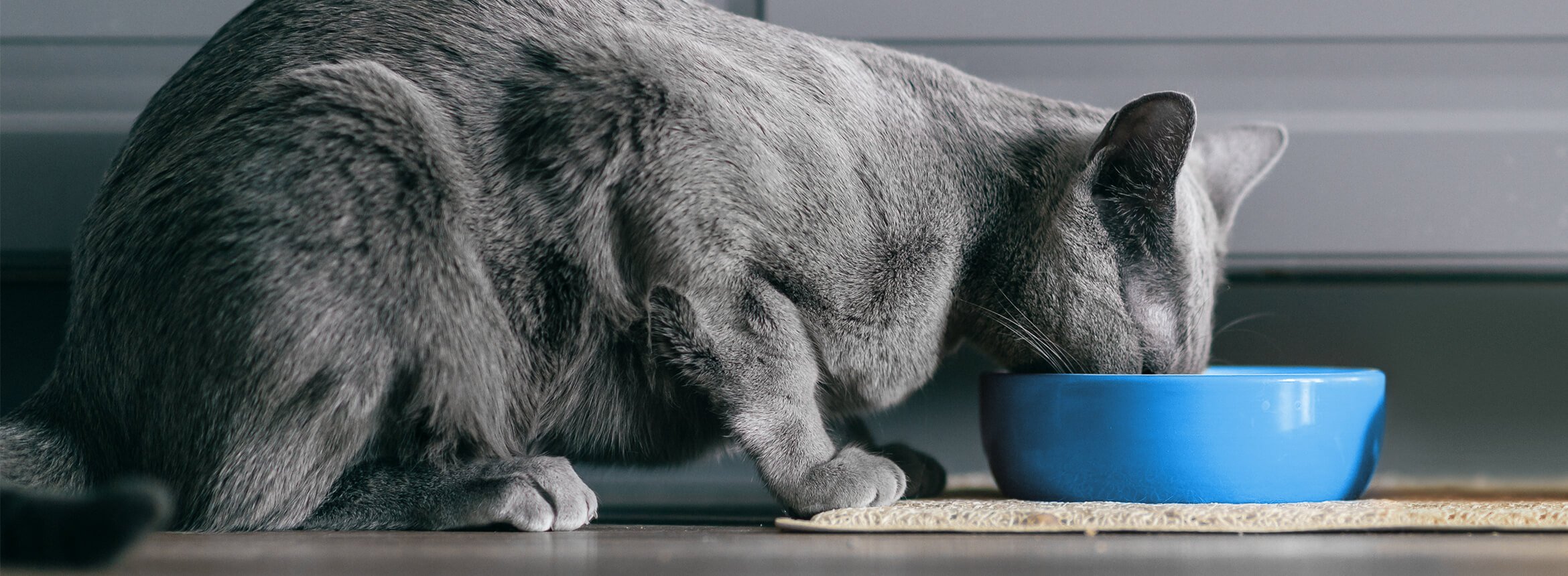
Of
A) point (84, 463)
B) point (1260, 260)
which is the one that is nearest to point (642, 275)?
point (84, 463)

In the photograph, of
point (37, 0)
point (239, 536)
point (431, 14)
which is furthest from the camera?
point (37, 0)

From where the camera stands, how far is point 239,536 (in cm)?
103

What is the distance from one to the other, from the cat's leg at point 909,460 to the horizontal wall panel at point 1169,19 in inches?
21.4

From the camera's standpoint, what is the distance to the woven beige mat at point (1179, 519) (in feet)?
3.29

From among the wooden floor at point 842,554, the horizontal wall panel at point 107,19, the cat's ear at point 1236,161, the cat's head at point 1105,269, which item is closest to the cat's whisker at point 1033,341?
the cat's head at point 1105,269

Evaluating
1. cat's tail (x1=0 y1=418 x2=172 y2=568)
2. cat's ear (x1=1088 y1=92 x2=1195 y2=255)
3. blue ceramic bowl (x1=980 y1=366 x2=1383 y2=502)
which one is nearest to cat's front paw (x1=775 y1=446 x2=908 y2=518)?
blue ceramic bowl (x1=980 y1=366 x2=1383 y2=502)

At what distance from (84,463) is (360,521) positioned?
29cm

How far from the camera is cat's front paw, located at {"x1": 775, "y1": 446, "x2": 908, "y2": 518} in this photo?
1067 millimetres

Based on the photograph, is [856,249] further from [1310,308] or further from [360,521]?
[1310,308]

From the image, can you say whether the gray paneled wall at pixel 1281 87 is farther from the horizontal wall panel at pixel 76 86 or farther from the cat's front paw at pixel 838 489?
the cat's front paw at pixel 838 489

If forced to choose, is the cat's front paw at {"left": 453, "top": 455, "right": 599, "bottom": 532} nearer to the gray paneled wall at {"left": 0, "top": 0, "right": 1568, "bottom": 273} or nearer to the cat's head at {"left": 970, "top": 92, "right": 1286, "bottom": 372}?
the cat's head at {"left": 970, "top": 92, "right": 1286, "bottom": 372}

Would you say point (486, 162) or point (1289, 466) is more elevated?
point (486, 162)

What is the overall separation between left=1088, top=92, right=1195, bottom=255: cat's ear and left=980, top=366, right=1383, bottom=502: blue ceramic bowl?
6.5 inches

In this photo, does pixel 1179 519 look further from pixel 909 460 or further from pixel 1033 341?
pixel 909 460
